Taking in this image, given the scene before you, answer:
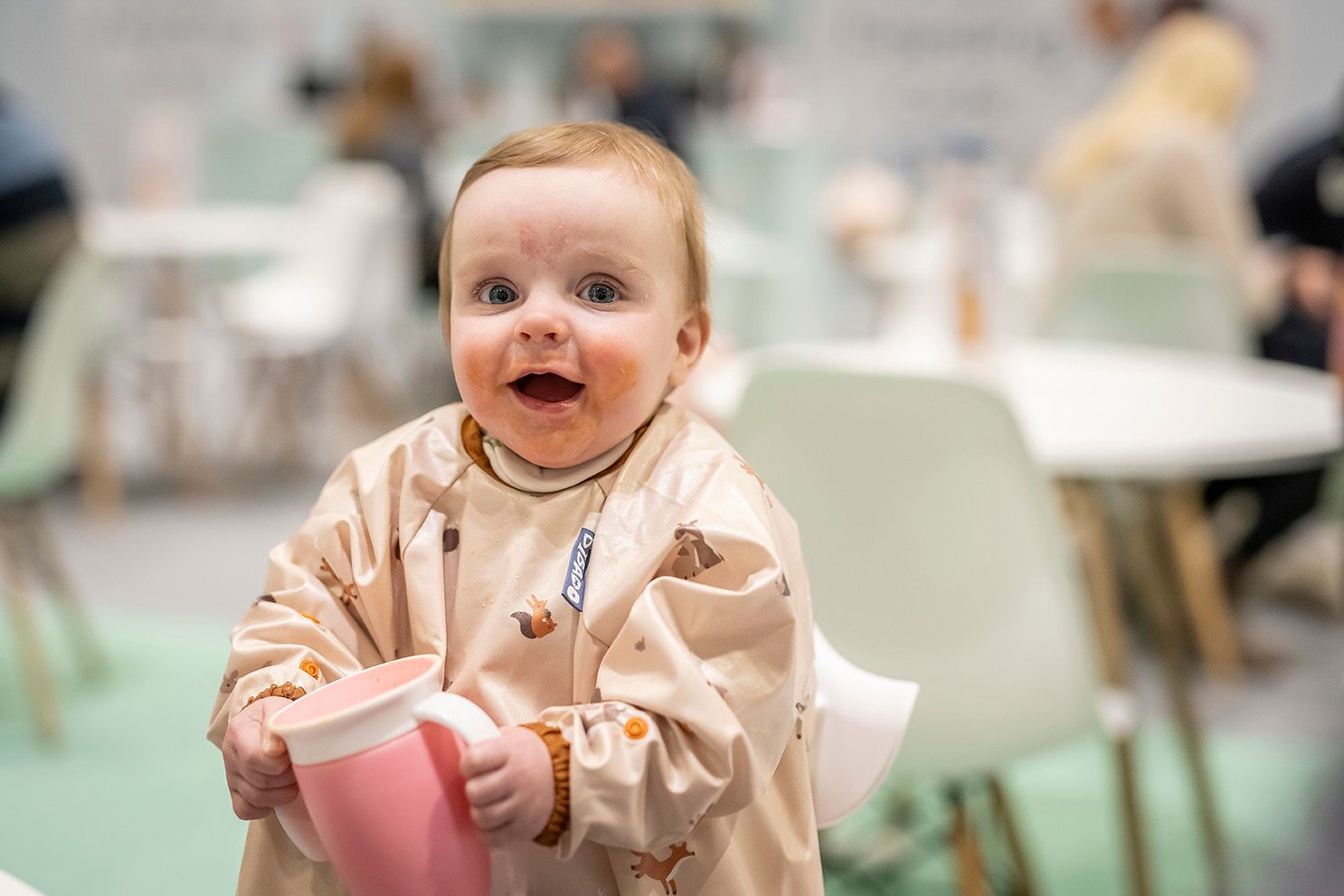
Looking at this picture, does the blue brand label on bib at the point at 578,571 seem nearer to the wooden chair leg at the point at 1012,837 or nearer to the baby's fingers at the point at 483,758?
the baby's fingers at the point at 483,758

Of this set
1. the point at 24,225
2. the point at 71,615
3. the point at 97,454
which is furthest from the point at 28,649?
the point at 97,454

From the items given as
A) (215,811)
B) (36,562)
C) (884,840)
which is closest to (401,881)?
(215,811)

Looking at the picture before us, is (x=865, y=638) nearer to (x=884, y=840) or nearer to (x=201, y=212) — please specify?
(x=884, y=840)

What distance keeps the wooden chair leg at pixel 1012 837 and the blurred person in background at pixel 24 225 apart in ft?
6.02

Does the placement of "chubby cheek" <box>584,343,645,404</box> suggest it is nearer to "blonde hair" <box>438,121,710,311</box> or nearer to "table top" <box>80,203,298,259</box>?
"blonde hair" <box>438,121,710,311</box>

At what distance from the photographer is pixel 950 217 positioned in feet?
6.27

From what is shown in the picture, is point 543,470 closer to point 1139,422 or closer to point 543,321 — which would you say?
point 543,321

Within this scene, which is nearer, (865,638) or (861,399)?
(865,638)

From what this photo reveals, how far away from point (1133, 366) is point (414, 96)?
331 centimetres

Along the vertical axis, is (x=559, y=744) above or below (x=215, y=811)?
above

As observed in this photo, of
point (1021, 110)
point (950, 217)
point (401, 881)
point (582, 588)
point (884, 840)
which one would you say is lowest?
point (884, 840)

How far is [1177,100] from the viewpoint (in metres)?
2.71

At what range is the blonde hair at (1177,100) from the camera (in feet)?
8.76

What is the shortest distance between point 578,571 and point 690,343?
15 cm
